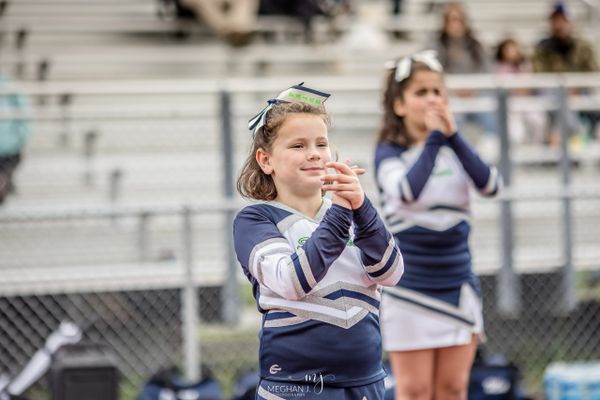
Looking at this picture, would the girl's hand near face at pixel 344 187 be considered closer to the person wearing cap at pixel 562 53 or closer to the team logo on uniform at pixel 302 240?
the team logo on uniform at pixel 302 240

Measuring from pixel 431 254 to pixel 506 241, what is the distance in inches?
134

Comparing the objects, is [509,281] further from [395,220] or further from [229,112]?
[395,220]

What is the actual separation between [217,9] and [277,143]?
8.55 m

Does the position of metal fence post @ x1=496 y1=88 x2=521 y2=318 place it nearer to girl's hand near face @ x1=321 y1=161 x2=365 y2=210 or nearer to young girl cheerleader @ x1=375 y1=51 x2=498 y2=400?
young girl cheerleader @ x1=375 y1=51 x2=498 y2=400

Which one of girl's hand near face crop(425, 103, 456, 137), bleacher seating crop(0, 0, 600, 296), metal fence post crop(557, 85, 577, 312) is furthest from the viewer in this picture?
metal fence post crop(557, 85, 577, 312)

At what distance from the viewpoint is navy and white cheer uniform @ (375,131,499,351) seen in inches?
205

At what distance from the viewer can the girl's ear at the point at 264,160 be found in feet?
12.1

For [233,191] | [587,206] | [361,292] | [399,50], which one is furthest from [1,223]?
[399,50]

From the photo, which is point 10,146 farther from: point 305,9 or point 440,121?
point 305,9

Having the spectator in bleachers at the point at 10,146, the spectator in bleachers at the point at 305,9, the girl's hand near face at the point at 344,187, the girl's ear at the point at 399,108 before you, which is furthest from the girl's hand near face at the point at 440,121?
the spectator in bleachers at the point at 305,9

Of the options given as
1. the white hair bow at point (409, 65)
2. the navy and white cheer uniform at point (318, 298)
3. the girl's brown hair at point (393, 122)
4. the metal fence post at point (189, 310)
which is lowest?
the metal fence post at point (189, 310)

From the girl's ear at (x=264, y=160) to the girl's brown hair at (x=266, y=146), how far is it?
0.04 ft

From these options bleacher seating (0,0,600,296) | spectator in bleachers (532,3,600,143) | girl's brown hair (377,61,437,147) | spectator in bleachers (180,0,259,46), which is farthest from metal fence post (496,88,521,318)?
spectator in bleachers (180,0,259,46)

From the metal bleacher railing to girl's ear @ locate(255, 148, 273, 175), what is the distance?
328cm
